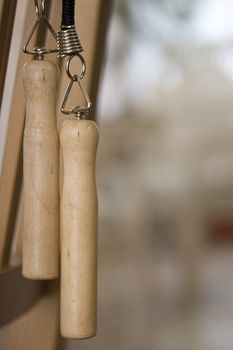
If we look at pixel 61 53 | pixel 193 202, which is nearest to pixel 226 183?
pixel 193 202

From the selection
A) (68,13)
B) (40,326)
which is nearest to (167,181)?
(40,326)

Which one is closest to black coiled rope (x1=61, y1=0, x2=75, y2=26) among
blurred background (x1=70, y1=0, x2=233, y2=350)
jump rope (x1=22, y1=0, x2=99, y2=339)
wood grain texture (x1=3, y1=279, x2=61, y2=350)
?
jump rope (x1=22, y1=0, x2=99, y2=339)

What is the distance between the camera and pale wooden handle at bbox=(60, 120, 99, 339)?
0.48 metres

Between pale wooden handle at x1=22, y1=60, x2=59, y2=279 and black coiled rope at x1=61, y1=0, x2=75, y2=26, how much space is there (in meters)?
0.03

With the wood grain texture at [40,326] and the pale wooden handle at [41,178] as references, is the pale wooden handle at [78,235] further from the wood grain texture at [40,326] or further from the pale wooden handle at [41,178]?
the wood grain texture at [40,326]

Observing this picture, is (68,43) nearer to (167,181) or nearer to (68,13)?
(68,13)

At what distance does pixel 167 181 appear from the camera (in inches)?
93.9

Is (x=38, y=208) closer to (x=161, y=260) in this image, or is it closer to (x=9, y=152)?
(x=9, y=152)

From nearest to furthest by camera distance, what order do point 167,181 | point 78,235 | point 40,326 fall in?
point 78,235 < point 40,326 < point 167,181

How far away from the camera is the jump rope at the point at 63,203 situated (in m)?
0.48

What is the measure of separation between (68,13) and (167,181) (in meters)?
1.88

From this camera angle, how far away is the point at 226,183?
7.72 feet

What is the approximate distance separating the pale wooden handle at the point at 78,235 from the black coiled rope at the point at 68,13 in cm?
7

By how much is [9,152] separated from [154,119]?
1.62m
